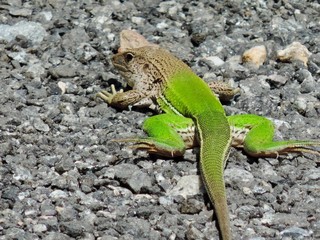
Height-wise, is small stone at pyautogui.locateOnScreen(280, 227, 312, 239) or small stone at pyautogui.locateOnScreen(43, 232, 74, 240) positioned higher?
small stone at pyautogui.locateOnScreen(280, 227, 312, 239)

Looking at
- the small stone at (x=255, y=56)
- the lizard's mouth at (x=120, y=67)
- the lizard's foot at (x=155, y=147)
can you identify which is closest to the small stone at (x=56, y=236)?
the lizard's foot at (x=155, y=147)

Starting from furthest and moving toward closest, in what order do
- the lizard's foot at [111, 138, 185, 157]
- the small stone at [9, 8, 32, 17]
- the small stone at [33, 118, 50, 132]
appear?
the small stone at [9, 8, 32, 17] < the small stone at [33, 118, 50, 132] < the lizard's foot at [111, 138, 185, 157]

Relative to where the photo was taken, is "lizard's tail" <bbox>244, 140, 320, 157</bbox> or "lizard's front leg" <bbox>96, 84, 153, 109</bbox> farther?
"lizard's front leg" <bbox>96, 84, 153, 109</bbox>

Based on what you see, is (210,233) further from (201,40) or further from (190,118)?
(201,40)

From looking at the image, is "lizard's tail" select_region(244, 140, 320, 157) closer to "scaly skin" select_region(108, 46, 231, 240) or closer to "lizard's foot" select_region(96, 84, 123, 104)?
"scaly skin" select_region(108, 46, 231, 240)

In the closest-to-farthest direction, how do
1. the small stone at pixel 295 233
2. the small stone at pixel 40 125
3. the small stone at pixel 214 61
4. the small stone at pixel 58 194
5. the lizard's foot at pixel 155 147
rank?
the small stone at pixel 295 233 → the small stone at pixel 58 194 → the lizard's foot at pixel 155 147 → the small stone at pixel 40 125 → the small stone at pixel 214 61

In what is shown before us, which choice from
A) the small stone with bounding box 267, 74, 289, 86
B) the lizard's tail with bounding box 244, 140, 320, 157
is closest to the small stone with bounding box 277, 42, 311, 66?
the small stone with bounding box 267, 74, 289, 86

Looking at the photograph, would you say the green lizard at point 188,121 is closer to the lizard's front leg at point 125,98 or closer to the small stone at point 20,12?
the lizard's front leg at point 125,98
